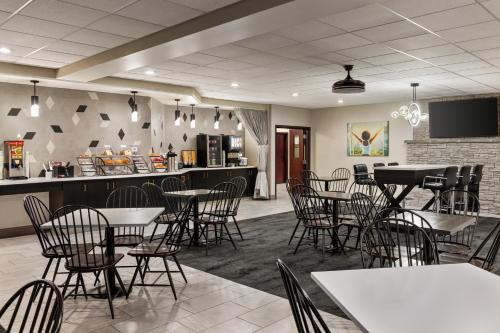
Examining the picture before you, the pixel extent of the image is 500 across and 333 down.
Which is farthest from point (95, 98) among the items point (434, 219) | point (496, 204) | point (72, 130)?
point (496, 204)

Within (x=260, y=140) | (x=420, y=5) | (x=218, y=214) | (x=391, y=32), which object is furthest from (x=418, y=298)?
(x=260, y=140)

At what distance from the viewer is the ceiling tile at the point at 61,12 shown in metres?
3.50

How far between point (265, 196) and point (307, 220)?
578cm

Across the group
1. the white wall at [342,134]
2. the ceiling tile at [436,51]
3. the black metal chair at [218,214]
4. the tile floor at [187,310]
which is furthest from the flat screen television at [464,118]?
the tile floor at [187,310]

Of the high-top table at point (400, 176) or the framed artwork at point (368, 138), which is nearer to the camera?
the high-top table at point (400, 176)

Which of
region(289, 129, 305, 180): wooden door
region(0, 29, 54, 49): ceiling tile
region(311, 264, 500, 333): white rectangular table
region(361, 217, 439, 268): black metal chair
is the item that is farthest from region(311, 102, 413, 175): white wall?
region(311, 264, 500, 333): white rectangular table

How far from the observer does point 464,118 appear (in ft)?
30.4

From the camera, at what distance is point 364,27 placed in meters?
4.16

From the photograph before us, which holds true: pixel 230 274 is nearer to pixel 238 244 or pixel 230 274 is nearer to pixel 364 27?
pixel 238 244

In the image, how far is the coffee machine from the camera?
6.64m

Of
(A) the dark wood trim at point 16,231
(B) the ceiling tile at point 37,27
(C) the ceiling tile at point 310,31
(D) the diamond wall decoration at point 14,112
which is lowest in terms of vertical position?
(A) the dark wood trim at point 16,231

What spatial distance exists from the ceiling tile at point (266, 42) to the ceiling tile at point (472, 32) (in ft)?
5.53

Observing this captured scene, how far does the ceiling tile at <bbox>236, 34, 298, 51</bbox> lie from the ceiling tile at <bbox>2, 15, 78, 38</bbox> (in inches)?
73.5

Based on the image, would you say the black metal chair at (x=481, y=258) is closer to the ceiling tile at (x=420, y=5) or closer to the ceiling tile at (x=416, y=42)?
the ceiling tile at (x=420, y=5)
